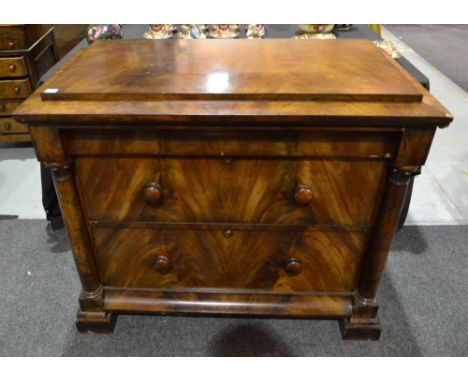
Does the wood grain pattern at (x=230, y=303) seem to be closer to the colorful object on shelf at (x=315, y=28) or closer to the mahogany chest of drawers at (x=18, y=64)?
the colorful object on shelf at (x=315, y=28)

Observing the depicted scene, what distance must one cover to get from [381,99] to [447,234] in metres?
1.05

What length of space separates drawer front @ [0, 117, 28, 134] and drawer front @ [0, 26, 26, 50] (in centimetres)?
39

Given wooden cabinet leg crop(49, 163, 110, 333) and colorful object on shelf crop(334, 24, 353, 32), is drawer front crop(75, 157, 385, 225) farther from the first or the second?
colorful object on shelf crop(334, 24, 353, 32)

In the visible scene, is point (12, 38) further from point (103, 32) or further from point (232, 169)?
point (232, 169)

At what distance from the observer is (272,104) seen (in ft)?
2.76

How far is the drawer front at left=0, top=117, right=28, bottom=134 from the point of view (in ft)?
6.85

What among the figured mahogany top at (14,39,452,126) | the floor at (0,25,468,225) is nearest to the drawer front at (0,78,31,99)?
the floor at (0,25,468,225)

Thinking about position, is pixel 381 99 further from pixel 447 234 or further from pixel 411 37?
pixel 411 37

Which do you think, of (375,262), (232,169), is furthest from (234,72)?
(375,262)

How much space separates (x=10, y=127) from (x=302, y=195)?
6.08ft

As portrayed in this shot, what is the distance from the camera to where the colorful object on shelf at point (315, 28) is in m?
1.63

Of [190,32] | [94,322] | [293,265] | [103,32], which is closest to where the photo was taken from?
[293,265]

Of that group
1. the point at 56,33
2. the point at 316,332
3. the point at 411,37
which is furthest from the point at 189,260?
the point at 411,37

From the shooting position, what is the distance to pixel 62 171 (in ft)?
3.02
